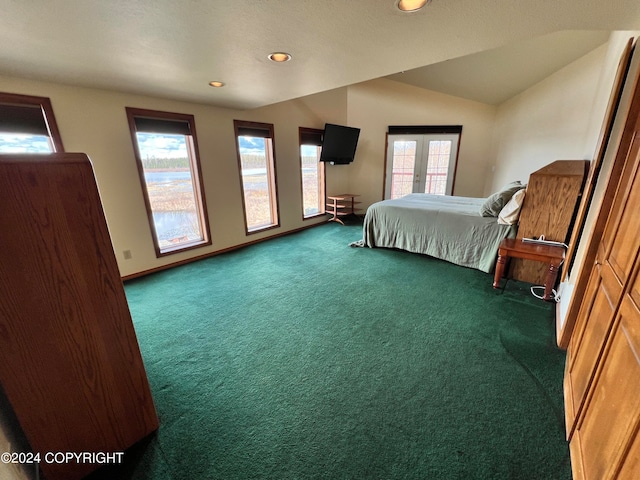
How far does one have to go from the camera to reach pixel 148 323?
2.28 metres

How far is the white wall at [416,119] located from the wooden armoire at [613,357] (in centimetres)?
474

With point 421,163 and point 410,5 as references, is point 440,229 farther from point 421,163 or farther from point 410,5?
point 421,163

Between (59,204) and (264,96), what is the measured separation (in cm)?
A: 272

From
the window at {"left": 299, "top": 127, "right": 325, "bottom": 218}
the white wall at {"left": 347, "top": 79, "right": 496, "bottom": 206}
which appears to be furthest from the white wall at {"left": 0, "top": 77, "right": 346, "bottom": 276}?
the white wall at {"left": 347, "top": 79, "right": 496, "bottom": 206}

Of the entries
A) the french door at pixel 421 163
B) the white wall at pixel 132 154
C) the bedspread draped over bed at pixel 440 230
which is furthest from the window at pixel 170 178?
the french door at pixel 421 163

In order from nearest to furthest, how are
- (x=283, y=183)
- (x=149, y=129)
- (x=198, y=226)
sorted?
1. (x=149, y=129)
2. (x=198, y=226)
3. (x=283, y=183)

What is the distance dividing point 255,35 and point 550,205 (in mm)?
3002

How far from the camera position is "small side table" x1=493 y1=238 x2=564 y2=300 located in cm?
235

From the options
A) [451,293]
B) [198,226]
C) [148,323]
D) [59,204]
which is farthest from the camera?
[198,226]

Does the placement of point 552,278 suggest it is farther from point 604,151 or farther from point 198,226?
point 198,226

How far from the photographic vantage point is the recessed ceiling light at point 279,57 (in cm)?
191

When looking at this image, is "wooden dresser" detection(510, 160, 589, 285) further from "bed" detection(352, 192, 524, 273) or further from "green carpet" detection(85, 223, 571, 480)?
"green carpet" detection(85, 223, 571, 480)

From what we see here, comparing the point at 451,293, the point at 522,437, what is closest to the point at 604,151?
the point at 451,293

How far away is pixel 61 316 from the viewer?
40.1 inches
